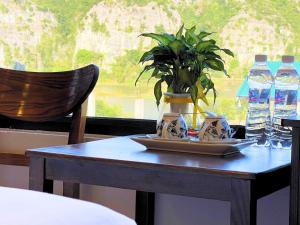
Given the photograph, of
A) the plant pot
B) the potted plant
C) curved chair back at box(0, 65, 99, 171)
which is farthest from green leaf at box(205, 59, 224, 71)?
curved chair back at box(0, 65, 99, 171)

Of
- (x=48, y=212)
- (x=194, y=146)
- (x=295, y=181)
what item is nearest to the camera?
(x=48, y=212)

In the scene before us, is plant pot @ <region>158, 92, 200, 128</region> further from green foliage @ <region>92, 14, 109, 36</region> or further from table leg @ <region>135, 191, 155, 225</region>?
green foliage @ <region>92, 14, 109, 36</region>

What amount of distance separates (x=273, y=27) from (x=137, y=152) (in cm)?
75

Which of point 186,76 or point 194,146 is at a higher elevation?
point 186,76

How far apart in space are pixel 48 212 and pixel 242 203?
555 mm

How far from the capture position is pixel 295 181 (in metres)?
1.55

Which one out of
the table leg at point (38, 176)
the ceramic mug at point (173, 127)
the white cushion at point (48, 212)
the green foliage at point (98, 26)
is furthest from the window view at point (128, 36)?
the white cushion at point (48, 212)

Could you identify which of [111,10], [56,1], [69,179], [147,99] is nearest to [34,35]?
[56,1]

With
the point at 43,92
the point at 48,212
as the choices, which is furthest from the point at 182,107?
the point at 48,212

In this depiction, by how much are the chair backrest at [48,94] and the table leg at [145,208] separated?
30cm

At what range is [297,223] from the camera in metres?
1.56

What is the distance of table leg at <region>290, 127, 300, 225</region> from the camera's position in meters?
1.54

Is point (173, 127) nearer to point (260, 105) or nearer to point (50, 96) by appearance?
point (260, 105)

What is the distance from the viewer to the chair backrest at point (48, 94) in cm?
207
